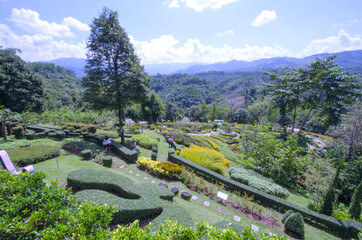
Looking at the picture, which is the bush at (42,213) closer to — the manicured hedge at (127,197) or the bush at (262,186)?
the manicured hedge at (127,197)

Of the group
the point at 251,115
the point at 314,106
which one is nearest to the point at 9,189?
the point at 314,106

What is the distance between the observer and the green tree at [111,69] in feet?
42.2

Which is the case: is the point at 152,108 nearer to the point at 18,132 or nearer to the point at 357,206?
the point at 18,132

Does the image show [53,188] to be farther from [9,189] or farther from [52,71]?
[52,71]

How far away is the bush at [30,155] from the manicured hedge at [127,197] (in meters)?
4.02

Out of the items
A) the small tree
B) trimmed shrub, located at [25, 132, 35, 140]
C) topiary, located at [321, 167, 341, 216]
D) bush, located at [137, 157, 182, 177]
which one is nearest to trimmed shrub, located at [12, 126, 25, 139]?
trimmed shrub, located at [25, 132, 35, 140]

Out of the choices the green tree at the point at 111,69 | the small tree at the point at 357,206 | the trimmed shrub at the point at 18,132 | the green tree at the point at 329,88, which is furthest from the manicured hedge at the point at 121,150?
the green tree at the point at 329,88

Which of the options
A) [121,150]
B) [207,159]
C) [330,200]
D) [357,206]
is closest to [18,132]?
[121,150]

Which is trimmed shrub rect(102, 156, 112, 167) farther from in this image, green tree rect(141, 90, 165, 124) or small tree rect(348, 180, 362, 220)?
green tree rect(141, 90, 165, 124)

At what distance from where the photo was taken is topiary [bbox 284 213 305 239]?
656cm

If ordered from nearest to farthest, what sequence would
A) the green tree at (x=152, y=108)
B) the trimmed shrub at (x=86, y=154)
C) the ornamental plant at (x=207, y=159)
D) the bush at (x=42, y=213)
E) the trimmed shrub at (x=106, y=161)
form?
the bush at (x=42, y=213) → the trimmed shrub at (x=106, y=161) → the trimmed shrub at (x=86, y=154) → the ornamental plant at (x=207, y=159) → the green tree at (x=152, y=108)

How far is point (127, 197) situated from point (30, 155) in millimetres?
6947

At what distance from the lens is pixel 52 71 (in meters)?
104

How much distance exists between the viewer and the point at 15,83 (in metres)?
18.9
